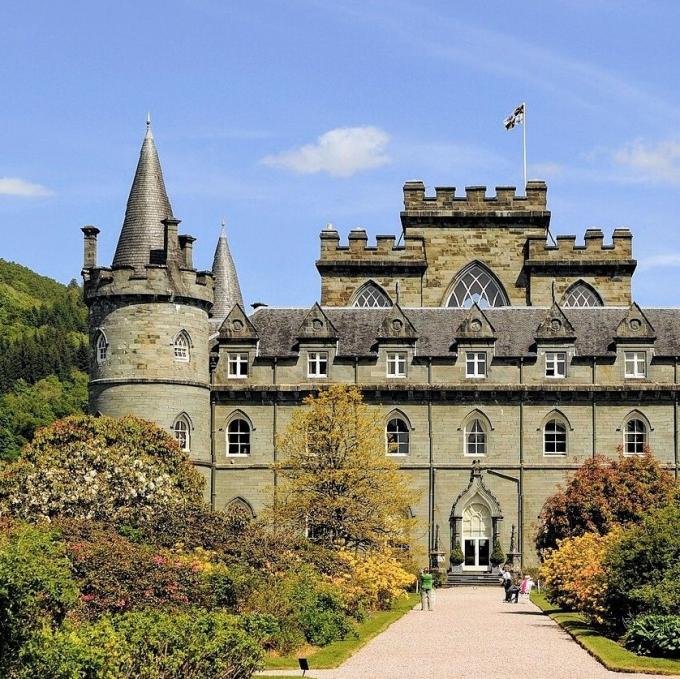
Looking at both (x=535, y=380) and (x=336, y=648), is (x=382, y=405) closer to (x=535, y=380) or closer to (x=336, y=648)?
(x=535, y=380)

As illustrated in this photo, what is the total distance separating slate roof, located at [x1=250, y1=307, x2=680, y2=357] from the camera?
216 feet

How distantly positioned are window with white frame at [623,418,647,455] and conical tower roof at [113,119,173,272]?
2204 centimetres

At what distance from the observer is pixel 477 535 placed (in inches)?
2520

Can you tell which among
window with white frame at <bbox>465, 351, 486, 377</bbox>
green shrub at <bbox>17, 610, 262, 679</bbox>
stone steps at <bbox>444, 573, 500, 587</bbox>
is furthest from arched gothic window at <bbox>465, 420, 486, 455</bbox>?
green shrub at <bbox>17, 610, 262, 679</bbox>

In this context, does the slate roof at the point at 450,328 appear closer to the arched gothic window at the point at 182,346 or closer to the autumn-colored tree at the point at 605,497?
the arched gothic window at the point at 182,346

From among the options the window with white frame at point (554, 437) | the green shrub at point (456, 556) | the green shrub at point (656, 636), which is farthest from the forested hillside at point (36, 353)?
the green shrub at point (656, 636)

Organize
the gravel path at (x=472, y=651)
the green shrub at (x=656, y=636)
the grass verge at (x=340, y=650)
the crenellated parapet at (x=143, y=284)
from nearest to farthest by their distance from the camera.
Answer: the gravel path at (x=472, y=651), the grass verge at (x=340, y=650), the green shrub at (x=656, y=636), the crenellated parapet at (x=143, y=284)

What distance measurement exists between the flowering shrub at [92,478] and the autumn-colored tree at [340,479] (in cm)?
463

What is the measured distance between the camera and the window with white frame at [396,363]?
6519cm

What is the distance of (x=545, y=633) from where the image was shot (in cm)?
3806

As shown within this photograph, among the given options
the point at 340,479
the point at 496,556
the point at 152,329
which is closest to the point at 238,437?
the point at 152,329

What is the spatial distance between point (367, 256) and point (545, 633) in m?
38.6

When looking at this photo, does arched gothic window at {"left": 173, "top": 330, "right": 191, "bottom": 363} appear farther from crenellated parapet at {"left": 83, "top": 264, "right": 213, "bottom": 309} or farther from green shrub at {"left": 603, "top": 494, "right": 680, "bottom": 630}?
green shrub at {"left": 603, "top": 494, "right": 680, "bottom": 630}

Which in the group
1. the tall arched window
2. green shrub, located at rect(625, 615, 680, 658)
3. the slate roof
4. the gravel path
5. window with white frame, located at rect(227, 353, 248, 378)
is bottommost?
the gravel path
